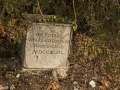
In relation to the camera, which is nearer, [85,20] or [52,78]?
[52,78]

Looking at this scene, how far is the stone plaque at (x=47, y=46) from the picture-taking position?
9.13 feet

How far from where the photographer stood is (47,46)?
2889 millimetres

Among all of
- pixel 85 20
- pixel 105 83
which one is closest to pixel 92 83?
pixel 105 83

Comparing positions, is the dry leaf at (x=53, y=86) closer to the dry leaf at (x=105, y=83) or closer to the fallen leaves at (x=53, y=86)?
the fallen leaves at (x=53, y=86)

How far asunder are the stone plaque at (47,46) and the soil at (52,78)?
0.31 ft

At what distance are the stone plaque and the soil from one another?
0.31ft

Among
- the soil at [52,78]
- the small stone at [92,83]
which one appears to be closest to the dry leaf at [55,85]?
the soil at [52,78]

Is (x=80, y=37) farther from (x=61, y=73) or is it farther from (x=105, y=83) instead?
(x=105, y=83)

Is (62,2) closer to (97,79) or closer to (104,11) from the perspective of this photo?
(104,11)

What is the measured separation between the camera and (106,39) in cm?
308

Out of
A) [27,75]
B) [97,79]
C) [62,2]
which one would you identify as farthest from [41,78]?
[62,2]

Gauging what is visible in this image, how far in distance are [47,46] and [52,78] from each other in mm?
312

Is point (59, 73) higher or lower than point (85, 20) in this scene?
lower

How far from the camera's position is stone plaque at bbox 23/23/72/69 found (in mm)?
2783
